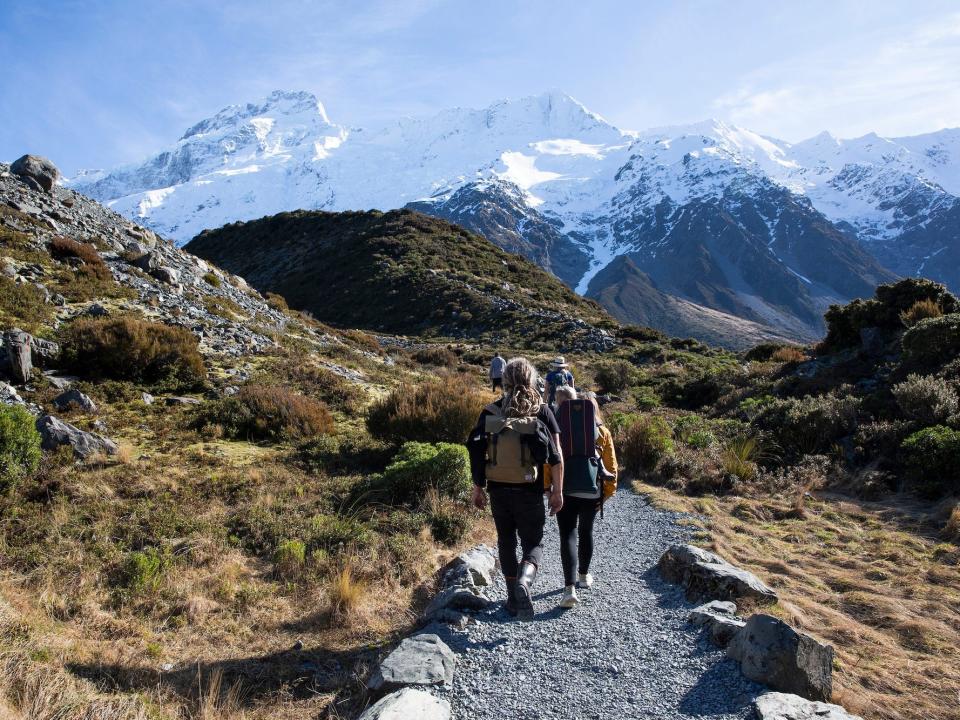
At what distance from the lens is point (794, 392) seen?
14.5m

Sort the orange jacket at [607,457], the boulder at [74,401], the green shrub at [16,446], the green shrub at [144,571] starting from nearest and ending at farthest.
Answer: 1. the green shrub at [144,571]
2. the orange jacket at [607,457]
3. the green shrub at [16,446]
4. the boulder at [74,401]

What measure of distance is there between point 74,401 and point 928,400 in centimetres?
1420

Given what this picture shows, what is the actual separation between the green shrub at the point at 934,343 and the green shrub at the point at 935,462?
15.0ft

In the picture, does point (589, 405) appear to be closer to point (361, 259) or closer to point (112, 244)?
point (112, 244)

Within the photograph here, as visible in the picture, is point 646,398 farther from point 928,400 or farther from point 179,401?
point 179,401

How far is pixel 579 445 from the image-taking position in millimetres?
4562

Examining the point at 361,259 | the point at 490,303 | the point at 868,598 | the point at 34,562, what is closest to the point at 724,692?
the point at 868,598

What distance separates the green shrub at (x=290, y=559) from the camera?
16.6 feet

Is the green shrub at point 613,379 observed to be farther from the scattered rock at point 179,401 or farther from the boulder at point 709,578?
the boulder at point 709,578

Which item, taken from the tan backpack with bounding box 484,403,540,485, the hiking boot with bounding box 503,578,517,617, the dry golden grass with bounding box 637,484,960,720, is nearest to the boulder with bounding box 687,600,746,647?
the dry golden grass with bounding box 637,484,960,720

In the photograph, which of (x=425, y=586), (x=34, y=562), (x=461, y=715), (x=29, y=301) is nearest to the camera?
(x=461, y=715)

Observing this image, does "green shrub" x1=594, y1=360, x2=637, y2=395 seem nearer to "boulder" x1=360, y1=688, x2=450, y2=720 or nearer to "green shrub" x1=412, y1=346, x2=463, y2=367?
"green shrub" x1=412, y1=346, x2=463, y2=367

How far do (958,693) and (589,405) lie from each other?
10.0 ft

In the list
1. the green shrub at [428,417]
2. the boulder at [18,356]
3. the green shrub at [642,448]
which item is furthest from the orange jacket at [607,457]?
the boulder at [18,356]
